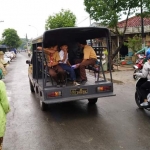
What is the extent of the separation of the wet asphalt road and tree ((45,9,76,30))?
2632cm

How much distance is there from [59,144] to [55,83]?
8.99 ft

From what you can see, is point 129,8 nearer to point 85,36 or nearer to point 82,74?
point 85,36

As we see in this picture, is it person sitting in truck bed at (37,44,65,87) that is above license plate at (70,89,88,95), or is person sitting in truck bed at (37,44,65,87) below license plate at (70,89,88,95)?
above

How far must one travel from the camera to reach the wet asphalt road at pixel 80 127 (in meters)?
4.66

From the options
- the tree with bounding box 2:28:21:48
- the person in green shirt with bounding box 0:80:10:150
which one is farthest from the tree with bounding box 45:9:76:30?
the tree with bounding box 2:28:21:48

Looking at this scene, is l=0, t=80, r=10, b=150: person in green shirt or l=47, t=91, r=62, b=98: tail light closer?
l=0, t=80, r=10, b=150: person in green shirt

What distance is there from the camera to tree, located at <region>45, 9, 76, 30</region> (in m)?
33.6

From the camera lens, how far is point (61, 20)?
111 feet

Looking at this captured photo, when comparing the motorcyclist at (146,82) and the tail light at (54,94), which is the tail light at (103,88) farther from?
the tail light at (54,94)

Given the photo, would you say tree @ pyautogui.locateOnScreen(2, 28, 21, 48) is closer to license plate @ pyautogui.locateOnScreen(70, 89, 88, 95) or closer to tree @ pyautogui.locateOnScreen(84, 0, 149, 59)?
tree @ pyautogui.locateOnScreen(84, 0, 149, 59)

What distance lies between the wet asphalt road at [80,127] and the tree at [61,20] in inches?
1036

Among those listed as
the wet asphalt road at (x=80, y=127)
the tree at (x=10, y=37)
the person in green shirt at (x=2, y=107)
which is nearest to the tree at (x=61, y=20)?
the wet asphalt road at (x=80, y=127)

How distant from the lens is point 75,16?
37094 mm

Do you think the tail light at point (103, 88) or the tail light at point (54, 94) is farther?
the tail light at point (103, 88)
